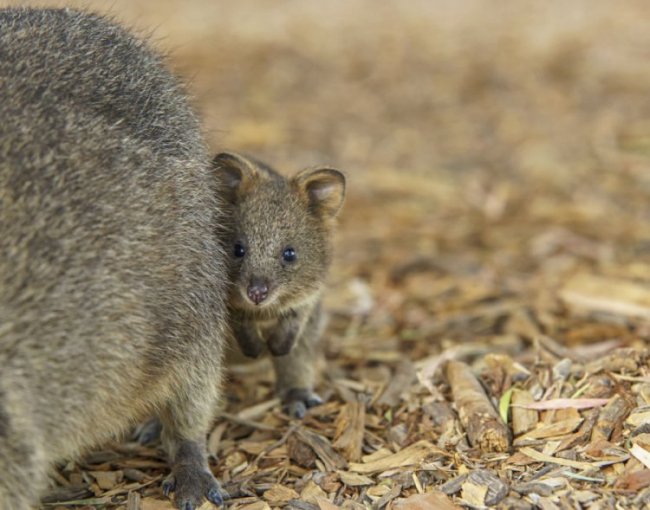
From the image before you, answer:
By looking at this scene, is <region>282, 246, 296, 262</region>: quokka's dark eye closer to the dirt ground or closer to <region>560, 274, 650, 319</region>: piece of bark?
the dirt ground

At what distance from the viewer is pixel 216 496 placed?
4793 millimetres

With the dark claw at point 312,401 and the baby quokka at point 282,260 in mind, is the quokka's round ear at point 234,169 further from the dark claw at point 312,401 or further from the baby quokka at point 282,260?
the dark claw at point 312,401

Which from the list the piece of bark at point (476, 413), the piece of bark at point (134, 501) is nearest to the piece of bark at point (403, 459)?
the piece of bark at point (476, 413)

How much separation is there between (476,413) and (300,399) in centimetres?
125

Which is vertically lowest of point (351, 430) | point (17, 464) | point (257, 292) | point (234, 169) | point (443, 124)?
point (351, 430)

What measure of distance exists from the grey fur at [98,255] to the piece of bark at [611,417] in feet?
6.44

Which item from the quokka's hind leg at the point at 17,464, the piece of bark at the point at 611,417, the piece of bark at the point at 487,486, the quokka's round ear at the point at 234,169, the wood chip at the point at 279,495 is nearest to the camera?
the quokka's hind leg at the point at 17,464

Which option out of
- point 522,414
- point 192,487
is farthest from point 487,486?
point 192,487

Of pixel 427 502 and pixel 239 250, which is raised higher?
pixel 239 250

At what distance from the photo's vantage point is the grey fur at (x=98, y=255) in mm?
3969

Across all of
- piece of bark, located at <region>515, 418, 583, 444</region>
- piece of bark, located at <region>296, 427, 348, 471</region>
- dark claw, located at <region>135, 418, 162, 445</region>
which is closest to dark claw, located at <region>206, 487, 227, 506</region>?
piece of bark, located at <region>296, 427, 348, 471</region>

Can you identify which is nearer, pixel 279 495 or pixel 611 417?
pixel 279 495

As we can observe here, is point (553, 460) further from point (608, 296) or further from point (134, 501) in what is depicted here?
point (608, 296)

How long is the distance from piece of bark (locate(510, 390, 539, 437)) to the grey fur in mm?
1604
